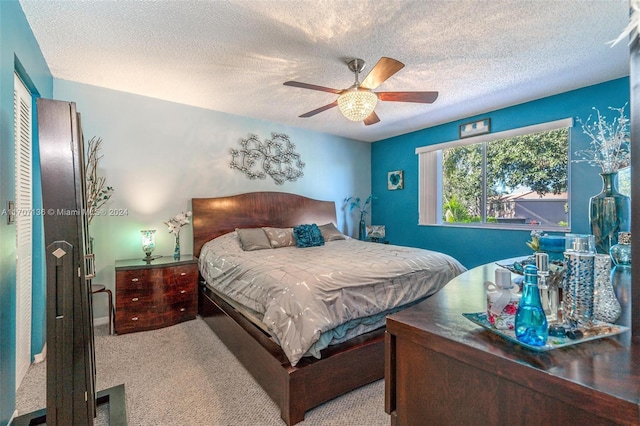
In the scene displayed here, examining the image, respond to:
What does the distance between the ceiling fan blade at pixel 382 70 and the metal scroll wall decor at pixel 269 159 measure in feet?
7.59

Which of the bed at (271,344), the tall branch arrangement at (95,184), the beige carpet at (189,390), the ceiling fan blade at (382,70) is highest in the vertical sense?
the ceiling fan blade at (382,70)

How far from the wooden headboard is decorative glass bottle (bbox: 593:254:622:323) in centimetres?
365

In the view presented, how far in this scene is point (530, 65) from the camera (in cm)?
271

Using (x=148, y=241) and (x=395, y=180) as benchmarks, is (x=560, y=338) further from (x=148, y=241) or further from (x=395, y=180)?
(x=395, y=180)

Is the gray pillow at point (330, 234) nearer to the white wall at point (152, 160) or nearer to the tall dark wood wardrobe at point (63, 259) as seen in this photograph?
the white wall at point (152, 160)

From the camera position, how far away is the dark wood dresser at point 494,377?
1.79 feet

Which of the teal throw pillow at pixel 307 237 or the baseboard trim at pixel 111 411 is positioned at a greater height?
the teal throw pillow at pixel 307 237

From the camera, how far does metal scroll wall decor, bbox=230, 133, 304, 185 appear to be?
13.7 feet

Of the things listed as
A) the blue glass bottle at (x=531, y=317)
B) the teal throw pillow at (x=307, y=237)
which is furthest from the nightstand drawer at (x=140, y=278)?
the blue glass bottle at (x=531, y=317)

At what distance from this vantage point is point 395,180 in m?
5.25

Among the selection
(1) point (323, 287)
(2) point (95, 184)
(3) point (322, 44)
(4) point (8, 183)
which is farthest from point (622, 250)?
(2) point (95, 184)

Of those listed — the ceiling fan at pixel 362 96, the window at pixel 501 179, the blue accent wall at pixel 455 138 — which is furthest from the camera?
the window at pixel 501 179

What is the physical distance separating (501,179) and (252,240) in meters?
3.45

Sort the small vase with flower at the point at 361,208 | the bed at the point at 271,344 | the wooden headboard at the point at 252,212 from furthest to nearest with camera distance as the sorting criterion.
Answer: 1. the small vase with flower at the point at 361,208
2. the wooden headboard at the point at 252,212
3. the bed at the point at 271,344
